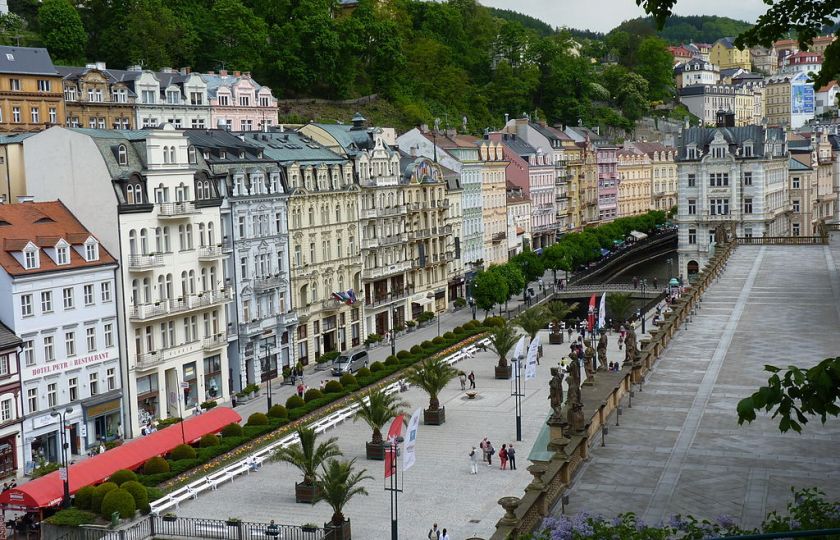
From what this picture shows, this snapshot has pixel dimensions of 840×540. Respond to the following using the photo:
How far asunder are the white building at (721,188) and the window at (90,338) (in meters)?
63.9

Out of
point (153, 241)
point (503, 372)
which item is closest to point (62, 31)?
point (153, 241)

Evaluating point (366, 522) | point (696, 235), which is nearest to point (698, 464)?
point (366, 522)

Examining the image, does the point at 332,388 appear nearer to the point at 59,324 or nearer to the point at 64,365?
the point at 64,365

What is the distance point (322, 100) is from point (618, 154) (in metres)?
44.3

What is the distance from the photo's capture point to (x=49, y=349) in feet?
187

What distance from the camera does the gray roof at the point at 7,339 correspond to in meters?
53.8

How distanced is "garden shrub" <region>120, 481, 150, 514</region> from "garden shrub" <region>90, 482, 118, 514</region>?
0.47m

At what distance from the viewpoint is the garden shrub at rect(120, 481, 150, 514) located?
143 ft

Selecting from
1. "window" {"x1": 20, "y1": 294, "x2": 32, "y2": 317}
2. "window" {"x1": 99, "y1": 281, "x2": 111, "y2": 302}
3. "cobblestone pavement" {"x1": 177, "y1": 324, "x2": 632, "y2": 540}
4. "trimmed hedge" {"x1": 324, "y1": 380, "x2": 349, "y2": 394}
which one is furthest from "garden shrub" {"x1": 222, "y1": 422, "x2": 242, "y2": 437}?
"window" {"x1": 99, "y1": 281, "x2": 111, "y2": 302}

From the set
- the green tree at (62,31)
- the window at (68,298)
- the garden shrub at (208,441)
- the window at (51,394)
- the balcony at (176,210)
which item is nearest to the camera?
the garden shrub at (208,441)

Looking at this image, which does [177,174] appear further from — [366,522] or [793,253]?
[793,253]

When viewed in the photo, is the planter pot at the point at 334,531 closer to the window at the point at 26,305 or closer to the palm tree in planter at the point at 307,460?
the palm tree in planter at the point at 307,460

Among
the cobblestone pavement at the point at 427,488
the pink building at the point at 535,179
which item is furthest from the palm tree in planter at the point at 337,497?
the pink building at the point at 535,179

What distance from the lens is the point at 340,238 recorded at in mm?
86500
